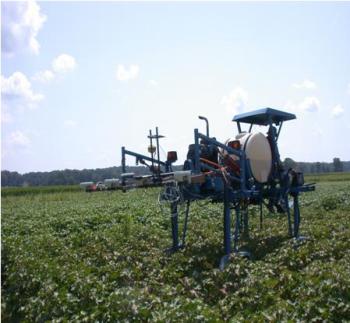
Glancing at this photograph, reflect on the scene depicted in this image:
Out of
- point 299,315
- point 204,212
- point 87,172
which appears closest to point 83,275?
point 299,315

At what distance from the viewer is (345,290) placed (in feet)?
18.1

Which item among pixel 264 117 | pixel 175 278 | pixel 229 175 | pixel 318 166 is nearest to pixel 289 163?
pixel 264 117

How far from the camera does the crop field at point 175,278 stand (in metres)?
5.41

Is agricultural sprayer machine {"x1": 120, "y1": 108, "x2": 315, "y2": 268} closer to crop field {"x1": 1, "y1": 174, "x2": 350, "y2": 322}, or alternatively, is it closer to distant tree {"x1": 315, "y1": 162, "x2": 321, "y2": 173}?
crop field {"x1": 1, "y1": 174, "x2": 350, "y2": 322}

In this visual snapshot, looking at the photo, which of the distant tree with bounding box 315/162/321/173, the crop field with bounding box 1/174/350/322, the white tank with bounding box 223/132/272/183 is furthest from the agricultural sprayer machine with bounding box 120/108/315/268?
the distant tree with bounding box 315/162/321/173

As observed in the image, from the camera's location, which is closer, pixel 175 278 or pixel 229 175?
pixel 175 278

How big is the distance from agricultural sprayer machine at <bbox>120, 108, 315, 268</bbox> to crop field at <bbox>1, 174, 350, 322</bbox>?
0.75 m

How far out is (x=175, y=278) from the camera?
25.2 feet

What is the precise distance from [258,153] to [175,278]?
345cm

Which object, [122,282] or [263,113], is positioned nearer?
[122,282]

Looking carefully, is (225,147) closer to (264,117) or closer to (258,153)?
(258,153)

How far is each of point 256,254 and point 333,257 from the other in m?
1.92

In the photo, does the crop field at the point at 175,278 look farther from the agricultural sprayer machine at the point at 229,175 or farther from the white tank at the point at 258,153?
the white tank at the point at 258,153

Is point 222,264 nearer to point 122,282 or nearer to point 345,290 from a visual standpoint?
point 122,282
